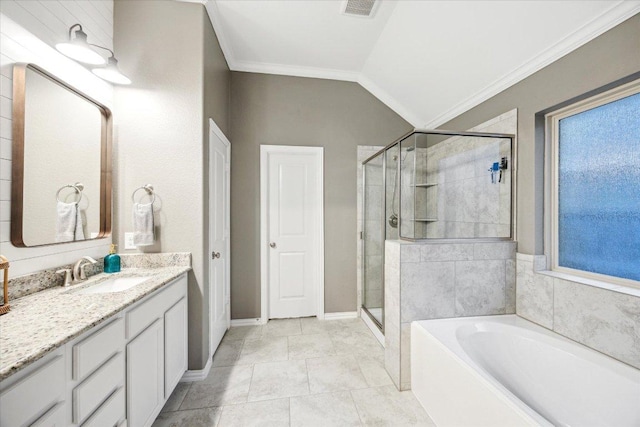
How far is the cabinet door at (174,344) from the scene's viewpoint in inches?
64.1

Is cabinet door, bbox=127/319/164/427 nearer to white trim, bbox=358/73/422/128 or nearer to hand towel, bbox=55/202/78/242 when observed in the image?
hand towel, bbox=55/202/78/242

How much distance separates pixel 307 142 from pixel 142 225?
1910mm

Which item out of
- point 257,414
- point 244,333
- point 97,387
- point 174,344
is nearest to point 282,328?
point 244,333

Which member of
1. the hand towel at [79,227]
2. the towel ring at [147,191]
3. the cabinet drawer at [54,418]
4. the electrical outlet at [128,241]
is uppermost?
the towel ring at [147,191]

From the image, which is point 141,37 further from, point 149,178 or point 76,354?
point 76,354

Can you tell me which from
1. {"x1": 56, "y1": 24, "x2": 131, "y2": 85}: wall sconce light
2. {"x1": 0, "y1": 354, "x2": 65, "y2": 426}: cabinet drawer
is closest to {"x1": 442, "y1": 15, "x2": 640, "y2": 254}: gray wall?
{"x1": 0, "y1": 354, "x2": 65, "y2": 426}: cabinet drawer

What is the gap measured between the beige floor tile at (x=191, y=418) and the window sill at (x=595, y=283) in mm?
2383

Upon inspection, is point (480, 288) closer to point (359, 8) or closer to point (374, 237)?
point (374, 237)

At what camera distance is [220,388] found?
190cm

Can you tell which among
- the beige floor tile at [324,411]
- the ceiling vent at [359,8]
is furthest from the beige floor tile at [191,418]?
the ceiling vent at [359,8]

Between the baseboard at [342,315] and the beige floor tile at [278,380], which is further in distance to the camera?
the baseboard at [342,315]

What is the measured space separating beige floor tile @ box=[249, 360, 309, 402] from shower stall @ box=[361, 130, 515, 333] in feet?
3.01

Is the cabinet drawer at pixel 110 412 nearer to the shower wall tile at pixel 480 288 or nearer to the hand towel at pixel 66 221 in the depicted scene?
the hand towel at pixel 66 221

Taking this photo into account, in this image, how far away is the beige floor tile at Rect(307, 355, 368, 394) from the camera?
1914 mm
